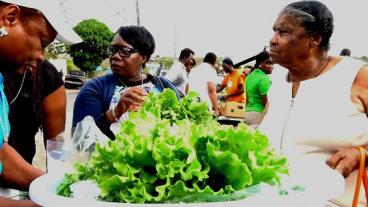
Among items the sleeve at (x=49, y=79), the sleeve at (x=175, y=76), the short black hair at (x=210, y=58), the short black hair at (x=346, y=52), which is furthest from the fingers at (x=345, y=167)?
the short black hair at (x=210, y=58)

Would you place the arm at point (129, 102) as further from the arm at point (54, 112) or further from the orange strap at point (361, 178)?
the orange strap at point (361, 178)

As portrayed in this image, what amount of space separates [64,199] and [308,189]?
0.58 metres

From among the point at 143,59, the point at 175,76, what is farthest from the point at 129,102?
the point at 175,76

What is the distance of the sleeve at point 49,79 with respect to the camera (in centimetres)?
311

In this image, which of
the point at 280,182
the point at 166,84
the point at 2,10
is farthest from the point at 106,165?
the point at 166,84

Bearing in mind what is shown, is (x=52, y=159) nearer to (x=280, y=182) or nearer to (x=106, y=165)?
(x=106, y=165)

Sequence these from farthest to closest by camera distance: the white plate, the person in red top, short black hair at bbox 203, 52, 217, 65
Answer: short black hair at bbox 203, 52, 217, 65, the person in red top, the white plate

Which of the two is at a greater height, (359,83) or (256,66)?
(359,83)

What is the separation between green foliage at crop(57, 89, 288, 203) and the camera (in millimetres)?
1174

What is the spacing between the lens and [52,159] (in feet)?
5.35

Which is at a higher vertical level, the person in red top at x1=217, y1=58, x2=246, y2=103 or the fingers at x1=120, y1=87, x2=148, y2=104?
the fingers at x1=120, y1=87, x2=148, y2=104

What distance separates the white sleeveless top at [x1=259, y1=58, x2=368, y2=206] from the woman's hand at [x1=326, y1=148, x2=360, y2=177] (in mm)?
85

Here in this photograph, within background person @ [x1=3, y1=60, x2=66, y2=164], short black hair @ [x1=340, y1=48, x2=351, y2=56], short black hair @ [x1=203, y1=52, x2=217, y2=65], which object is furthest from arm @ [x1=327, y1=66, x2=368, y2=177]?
short black hair @ [x1=203, y1=52, x2=217, y2=65]

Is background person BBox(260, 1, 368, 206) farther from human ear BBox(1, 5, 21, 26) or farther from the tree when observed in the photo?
the tree
